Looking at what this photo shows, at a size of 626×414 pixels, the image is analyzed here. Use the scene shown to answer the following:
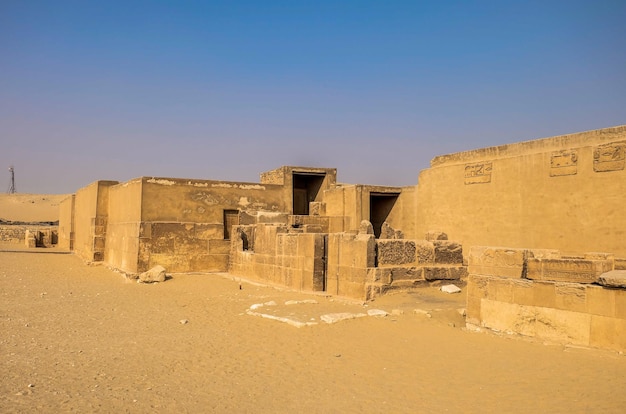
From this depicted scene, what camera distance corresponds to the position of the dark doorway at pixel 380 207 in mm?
19516

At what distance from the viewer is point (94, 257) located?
55.1 feet

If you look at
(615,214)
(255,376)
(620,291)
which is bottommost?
(255,376)

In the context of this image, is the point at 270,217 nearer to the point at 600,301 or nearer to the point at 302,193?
the point at 302,193

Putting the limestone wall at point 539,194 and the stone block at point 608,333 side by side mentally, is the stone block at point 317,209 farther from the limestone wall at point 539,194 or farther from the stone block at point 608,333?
the stone block at point 608,333

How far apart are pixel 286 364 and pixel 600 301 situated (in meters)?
3.66

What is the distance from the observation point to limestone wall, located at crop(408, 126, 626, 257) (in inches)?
456

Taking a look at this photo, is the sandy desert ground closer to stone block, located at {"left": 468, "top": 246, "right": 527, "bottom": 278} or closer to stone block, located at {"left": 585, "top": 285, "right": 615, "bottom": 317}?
stone block, located at {"left": 585, "top": 285, "right": 615, "bottom": 317}

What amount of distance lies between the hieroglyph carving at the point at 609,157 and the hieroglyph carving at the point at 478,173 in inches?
134

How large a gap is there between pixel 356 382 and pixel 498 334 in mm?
2454

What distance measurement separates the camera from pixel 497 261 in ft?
21.7

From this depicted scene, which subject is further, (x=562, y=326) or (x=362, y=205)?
(x=362, y=205)

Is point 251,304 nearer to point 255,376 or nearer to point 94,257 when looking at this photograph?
point 255,376

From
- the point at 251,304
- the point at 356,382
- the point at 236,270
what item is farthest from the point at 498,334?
the point at 236,270

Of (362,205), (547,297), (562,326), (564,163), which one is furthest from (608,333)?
(362,205)
